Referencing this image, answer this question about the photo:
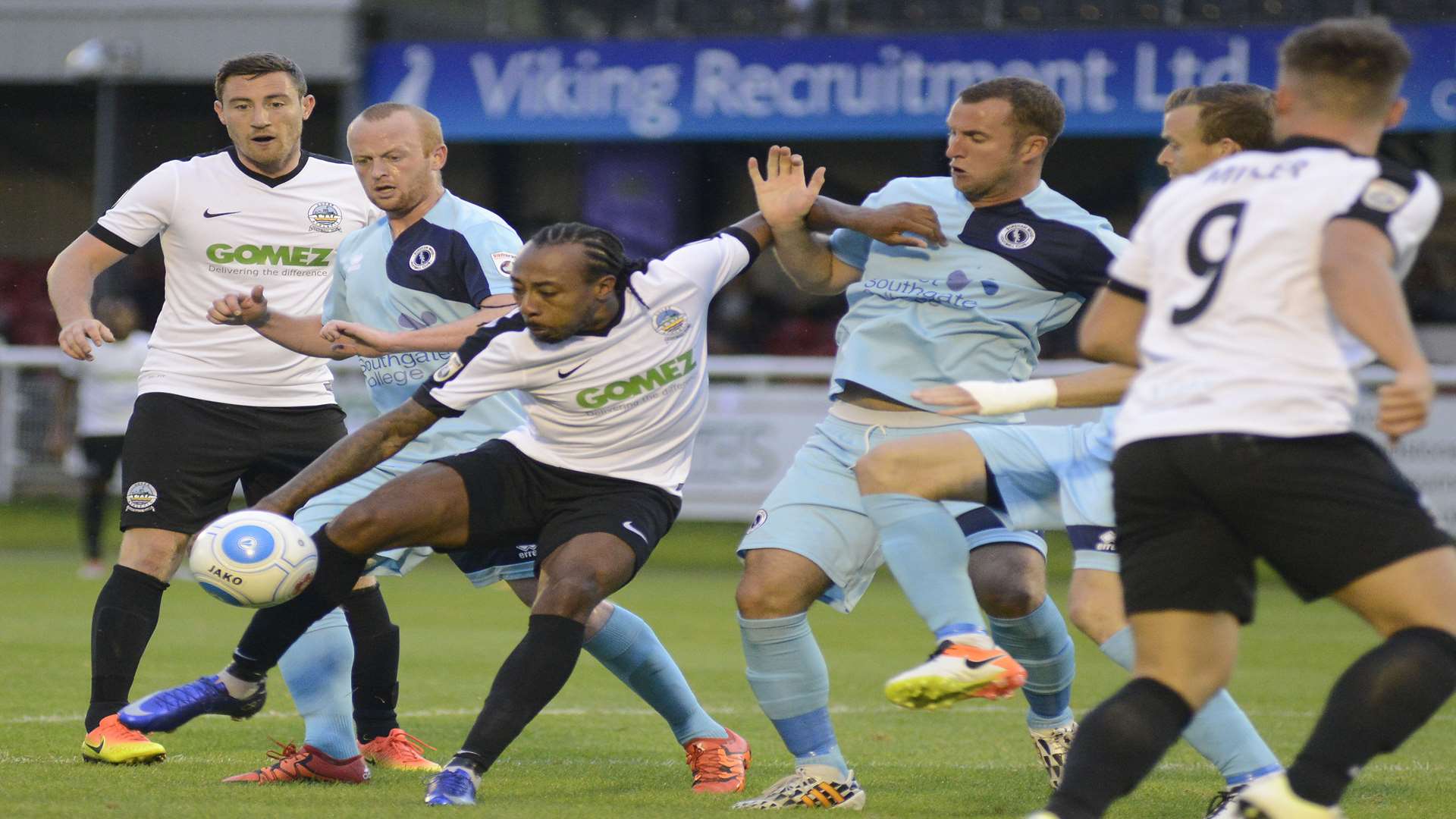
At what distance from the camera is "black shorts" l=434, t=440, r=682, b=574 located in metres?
5.03

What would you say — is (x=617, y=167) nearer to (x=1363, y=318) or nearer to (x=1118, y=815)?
(x=1118, y=815)

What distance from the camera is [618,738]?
6766 mm

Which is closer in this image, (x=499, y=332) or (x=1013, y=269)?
(x=499, y=332)

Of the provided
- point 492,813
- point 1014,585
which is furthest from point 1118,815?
point 492,813

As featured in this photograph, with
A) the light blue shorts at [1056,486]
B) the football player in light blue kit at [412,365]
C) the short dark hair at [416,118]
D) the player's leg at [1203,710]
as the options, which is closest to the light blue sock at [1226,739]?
the player's leg at [1203,710]

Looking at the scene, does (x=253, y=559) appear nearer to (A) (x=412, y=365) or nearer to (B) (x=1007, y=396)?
(A) (x=412, y=365)

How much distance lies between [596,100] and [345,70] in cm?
299

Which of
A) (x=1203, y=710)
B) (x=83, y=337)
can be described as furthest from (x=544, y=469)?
(x=1203, y=710)

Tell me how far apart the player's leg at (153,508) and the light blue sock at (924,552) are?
7.74 ft

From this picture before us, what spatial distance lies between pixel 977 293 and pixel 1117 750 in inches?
78.4

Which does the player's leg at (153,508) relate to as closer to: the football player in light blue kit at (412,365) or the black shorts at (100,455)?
the football player in light blue kit at (412,365)

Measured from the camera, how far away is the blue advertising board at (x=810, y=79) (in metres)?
17.3

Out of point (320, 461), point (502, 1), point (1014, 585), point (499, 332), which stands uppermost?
point (502, 1)

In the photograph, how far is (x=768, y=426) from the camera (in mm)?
14688
